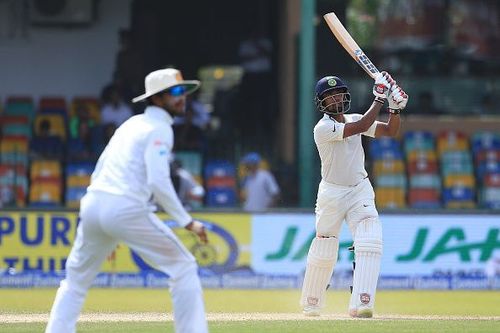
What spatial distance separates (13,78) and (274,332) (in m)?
13.2

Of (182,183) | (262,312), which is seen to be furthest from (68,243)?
(262,312)

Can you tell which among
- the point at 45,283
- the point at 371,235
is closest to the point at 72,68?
the point at 45,283

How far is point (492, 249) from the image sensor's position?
15.4 metres

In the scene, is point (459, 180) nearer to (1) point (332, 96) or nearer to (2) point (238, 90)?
(2) point (238, 90)

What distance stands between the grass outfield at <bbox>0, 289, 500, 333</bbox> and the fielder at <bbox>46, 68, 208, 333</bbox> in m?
1.51

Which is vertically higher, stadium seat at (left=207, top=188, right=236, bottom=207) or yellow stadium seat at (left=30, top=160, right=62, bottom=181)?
yellow stadium seat at (left=30, top=160, right=62, bottom=181)

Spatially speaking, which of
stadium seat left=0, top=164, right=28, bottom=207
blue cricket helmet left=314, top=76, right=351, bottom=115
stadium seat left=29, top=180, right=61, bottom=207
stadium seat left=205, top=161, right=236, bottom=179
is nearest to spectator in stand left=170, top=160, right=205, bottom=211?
stadium seat left=205, top=161, right=236, bottom=179

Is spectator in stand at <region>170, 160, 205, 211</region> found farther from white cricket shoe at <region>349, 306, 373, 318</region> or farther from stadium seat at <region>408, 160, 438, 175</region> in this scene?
white cricket shoe at <region>349, 306, 373, 318</region>

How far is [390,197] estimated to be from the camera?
59.4 feet

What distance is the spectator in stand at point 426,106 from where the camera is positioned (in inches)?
792

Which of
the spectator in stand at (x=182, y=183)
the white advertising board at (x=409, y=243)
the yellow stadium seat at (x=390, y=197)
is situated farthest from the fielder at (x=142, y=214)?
the yellow stadium seat at (x=390, y=197)

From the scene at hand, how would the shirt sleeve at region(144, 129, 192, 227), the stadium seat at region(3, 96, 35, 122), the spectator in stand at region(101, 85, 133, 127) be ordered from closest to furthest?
1. the shirt sleeve at region(144, 129, 192, 227)
2. the spectator in stand at region(101, 85, 133, 127)
3. the stadium seat at region(3, 96, 35, 122)

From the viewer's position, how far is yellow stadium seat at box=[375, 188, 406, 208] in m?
17.9

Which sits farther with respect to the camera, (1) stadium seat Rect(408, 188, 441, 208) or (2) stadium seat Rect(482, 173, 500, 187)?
(2) stadium seat Rect(482, 173, 500, 187)
